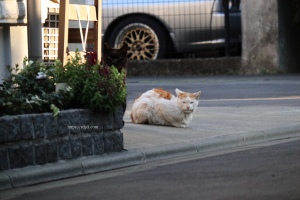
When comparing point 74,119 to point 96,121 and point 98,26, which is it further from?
point 98,26

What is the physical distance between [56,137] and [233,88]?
32.2 feet

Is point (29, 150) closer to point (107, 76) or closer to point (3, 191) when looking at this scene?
point (3, 191)

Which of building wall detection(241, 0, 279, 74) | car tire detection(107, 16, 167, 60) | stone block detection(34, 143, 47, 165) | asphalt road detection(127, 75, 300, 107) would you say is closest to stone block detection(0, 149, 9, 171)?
stone block detection(34, 143, 47, 165)

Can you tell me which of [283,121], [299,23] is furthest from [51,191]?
[299,23]

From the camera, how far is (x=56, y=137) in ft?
33.3

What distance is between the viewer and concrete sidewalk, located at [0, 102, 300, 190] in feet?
32.3

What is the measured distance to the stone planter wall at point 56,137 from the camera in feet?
31.6

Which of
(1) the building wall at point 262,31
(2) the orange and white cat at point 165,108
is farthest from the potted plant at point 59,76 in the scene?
(1) the building wall at point 262,31

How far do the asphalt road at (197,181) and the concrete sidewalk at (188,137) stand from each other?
0.18 m

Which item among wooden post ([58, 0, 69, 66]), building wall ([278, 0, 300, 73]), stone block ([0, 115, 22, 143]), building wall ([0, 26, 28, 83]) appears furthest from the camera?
building wall ([278, 0, 300, 73])

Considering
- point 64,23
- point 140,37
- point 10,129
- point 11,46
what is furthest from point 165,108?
point 140,37

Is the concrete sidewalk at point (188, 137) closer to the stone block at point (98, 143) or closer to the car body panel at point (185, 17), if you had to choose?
the stone block at point (98, 143)

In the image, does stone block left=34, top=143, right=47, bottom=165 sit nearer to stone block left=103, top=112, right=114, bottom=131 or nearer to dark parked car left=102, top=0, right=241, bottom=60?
stone block left=103, top=112, right=114, bottom=131

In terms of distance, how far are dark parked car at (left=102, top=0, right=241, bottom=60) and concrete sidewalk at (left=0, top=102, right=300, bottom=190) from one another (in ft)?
24.0
